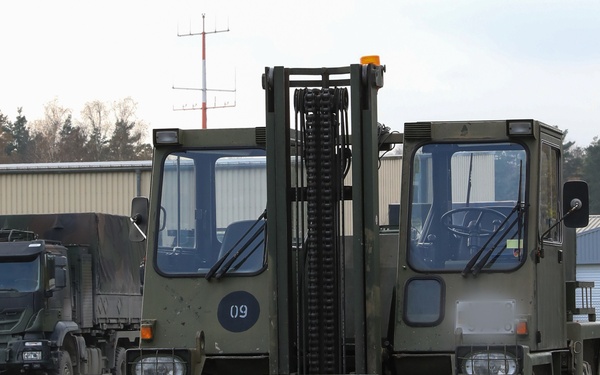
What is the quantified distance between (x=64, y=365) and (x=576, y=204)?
51.3 ft

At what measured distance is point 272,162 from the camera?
26.7 feet

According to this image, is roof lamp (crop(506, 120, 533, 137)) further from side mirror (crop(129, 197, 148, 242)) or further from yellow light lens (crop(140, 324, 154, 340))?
yellow light lens (crop(140, 324, 154, 340))

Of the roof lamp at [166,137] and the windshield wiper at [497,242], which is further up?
the roof lamp at [166,137]

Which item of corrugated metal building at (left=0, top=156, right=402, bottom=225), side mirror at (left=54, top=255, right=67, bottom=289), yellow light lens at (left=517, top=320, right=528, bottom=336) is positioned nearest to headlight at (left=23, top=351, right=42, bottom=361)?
side mirror at (left=54, top=255, right=67, bottom=289)

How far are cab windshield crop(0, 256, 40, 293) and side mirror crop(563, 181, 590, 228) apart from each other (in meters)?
14.8

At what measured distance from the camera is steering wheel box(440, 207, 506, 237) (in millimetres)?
8594

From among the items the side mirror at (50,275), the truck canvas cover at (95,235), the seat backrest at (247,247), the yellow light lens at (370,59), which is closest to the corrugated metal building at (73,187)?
the truck canvas cover at (95,235)

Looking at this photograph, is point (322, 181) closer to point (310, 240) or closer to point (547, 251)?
point (310, 240)

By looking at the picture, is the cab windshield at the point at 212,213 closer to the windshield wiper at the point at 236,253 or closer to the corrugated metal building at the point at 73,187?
the windshield wiper at the point at 236,253

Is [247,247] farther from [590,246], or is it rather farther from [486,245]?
[590,246]

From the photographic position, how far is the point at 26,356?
2200cm

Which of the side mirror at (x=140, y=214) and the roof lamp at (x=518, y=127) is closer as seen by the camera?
the roof lamp at (x=518, y=127)

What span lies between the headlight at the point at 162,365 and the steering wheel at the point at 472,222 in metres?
2.02

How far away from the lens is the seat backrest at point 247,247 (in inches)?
342
